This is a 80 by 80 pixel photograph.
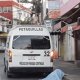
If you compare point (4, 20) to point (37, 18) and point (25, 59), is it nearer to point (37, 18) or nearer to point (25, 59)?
point (37, 18)

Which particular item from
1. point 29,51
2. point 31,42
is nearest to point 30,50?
point 29,51

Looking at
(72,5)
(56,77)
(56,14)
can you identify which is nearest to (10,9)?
(56,14)

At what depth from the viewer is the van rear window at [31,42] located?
64.4 ft

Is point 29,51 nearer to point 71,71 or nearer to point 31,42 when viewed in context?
point 31,42

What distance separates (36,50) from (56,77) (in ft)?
10.4

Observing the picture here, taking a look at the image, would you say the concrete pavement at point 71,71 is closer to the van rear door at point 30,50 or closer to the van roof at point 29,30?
the van rear door at point 30,50

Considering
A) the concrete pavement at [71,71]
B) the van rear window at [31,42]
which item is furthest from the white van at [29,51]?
the concrete pavement at [71,71]

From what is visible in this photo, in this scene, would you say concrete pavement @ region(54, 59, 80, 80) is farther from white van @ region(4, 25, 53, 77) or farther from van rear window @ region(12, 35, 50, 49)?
van rear window @ region(12, 35, 50, 49)

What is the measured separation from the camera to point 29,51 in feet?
64.1

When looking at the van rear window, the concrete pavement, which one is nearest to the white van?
the van rear window

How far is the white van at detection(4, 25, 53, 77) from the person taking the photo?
1933cm

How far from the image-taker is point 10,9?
310ft

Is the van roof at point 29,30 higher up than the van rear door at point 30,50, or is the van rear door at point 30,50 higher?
the van roof at point 29,30

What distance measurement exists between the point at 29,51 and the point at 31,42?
0.50 meters
